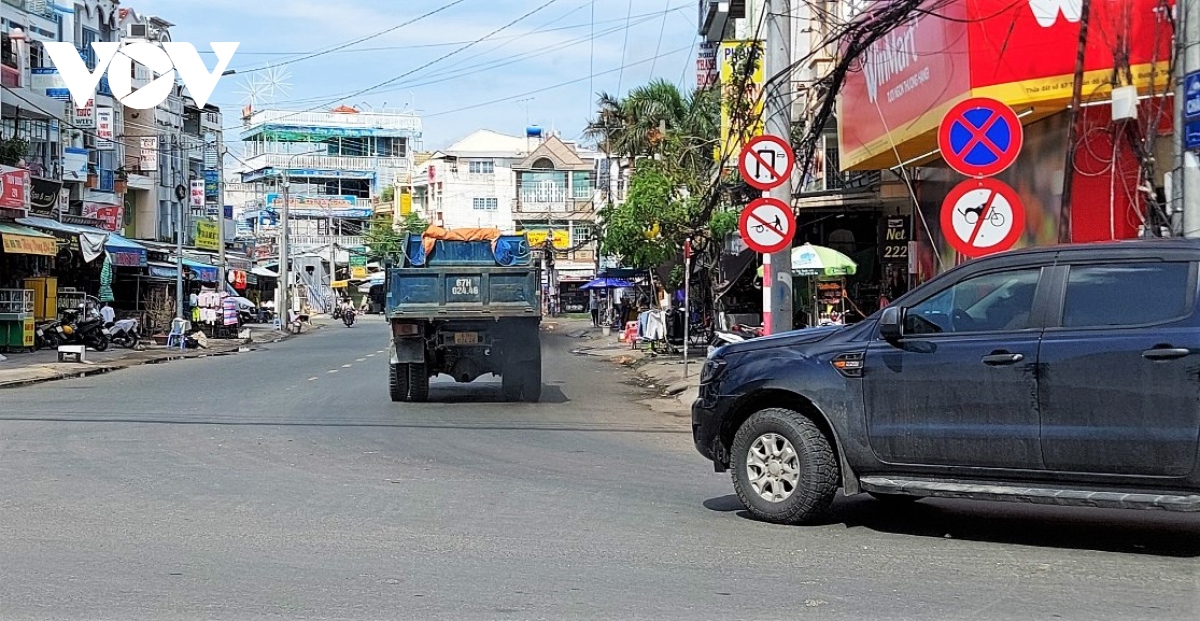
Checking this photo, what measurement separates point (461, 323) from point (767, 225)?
5.31 meters

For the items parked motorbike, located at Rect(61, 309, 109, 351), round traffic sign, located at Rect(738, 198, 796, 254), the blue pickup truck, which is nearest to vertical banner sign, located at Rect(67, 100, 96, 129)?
parked motorbike, located at Rect(61, 309, 109, 351)

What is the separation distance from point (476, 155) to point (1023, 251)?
85.8 meters

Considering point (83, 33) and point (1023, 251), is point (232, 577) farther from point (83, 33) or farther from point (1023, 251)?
point (83, 33)

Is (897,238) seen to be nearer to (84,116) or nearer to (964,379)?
(964,379)

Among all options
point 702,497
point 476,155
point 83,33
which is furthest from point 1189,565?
point 476,155

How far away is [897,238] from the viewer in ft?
78.3

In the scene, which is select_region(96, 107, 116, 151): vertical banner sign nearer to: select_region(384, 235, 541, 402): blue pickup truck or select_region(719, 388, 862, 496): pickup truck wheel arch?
select_region(384, 235, 541, 402): blue pickup truck

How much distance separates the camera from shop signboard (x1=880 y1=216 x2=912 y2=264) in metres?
23.7

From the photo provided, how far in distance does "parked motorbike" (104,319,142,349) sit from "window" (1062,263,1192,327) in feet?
106

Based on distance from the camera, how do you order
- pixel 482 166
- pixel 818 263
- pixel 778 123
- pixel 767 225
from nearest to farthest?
pixel 767 225
pixel 778 123
pixel 818 263
pixel 482 166

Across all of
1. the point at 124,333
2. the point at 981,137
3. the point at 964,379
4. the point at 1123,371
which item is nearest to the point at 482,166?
the point at 124,333

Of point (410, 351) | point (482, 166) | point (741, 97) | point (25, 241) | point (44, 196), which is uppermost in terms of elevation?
point (482, 166)

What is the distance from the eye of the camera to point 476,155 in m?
91.6

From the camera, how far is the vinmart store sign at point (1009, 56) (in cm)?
1195
